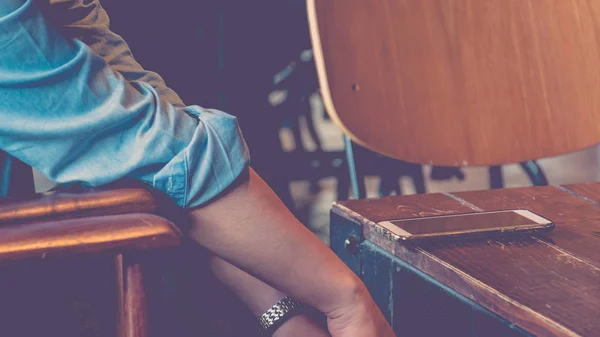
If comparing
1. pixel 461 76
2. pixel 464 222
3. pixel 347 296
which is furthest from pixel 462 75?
pixel 347 296

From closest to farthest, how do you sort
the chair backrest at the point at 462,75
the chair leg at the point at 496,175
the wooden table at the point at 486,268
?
the wooden table at the point at 486,268 → the chair backrest at the point at 462,75 → the chair leg at the point at 496,175

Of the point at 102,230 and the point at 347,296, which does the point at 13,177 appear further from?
the point at 347,296

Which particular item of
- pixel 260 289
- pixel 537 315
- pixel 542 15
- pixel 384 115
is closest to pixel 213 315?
pixel 384 115

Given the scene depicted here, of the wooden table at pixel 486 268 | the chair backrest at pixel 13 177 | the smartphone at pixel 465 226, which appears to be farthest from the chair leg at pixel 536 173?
the chair backrest at pixel 13 177

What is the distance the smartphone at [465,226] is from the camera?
874 mm

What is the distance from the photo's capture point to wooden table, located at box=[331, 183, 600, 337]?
0.66m

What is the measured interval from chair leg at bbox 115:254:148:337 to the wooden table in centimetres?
32

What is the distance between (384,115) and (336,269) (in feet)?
2.06

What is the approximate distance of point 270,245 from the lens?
34.3 inches

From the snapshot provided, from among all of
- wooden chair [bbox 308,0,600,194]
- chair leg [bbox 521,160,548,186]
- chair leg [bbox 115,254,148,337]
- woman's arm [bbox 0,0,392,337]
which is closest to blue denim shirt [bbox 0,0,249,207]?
woman's arm [bbox 0,0,392,337]

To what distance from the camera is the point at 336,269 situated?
892 millimetres

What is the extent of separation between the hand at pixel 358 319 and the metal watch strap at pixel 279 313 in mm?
121

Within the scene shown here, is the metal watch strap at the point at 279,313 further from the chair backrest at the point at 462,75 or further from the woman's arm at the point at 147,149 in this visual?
the chair backrest at the point at 462,75

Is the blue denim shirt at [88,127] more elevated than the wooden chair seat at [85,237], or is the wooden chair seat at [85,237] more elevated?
the blue denim shirt at [88,127]
